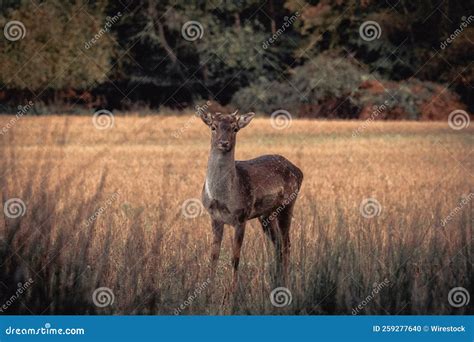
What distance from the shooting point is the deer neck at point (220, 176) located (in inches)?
316

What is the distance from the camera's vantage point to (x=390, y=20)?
39219 mm

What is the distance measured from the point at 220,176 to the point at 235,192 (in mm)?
195

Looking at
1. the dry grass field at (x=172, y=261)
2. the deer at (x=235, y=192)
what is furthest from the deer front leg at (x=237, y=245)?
the dry grass field at (x=172, y=261)

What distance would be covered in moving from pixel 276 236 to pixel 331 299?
5.69 feet

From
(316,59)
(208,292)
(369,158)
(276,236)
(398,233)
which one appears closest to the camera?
(208,292)

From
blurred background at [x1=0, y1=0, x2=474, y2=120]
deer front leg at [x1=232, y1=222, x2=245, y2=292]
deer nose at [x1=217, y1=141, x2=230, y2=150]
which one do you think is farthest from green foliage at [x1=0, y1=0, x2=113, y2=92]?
deer front leg at [x1=232, y1=222, x2=245, y2=292]

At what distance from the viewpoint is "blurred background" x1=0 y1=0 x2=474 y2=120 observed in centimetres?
3950

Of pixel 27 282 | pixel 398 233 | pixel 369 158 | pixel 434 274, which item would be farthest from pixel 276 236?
pixel 369 158

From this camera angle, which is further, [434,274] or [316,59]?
[316,59]

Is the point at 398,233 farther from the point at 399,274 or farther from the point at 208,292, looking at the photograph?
the point at 208,292

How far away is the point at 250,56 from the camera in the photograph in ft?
137

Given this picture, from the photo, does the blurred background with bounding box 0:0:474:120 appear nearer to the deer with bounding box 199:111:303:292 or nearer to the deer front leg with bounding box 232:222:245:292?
the deer with bounding box 199:111:303:292

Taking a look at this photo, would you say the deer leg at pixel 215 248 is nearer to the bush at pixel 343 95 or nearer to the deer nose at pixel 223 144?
the deer nose at pixel 223 144

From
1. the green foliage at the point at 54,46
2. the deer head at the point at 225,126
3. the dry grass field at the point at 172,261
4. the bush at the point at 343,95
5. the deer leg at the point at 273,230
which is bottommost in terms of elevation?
the dry grass field at the point at 172,261
